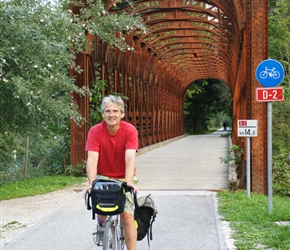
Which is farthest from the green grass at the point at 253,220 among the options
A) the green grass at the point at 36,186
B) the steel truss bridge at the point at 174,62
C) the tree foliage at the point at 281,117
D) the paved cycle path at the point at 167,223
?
the green grass at the point at 36,186

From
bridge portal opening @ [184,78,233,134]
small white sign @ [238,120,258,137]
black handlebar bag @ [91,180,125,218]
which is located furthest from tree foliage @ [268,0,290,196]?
bridge portal opening @ [184,78,233,134]

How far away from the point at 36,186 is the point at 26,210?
241 cm

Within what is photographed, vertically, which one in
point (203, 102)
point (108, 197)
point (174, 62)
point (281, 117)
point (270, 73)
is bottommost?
point (108, 197)

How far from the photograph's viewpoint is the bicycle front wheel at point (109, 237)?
411 centimetres

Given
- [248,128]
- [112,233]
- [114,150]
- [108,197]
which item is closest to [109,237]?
[112,233]

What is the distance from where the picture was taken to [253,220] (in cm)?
698

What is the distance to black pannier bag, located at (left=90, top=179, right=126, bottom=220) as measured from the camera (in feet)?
12.8

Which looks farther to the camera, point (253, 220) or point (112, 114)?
point (253, 220)

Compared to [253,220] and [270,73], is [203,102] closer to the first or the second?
[270,73]

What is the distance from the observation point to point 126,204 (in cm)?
423

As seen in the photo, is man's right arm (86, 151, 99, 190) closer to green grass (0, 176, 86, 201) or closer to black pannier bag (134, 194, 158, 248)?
black pannier bag (134, 194, 158, 248)

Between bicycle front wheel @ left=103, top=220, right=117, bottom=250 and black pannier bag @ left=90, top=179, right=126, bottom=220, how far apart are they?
250mm

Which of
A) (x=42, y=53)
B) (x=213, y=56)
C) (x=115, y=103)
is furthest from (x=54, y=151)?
(x=213, y=56)

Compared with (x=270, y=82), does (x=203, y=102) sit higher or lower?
higher
